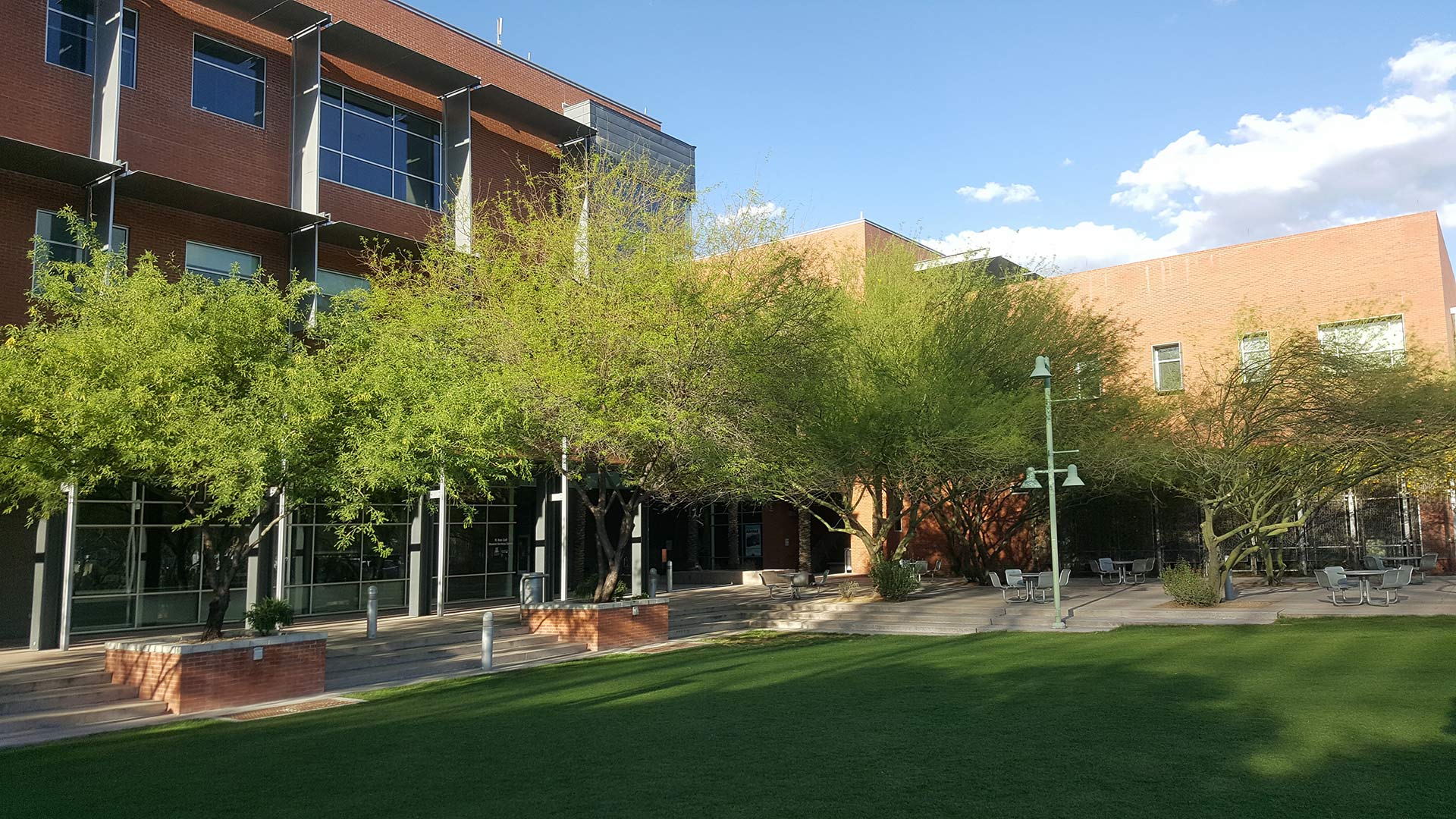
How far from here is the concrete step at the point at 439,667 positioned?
16.9 m

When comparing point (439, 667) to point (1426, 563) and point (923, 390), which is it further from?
point (1426, 563)

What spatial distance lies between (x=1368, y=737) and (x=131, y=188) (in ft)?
78.5

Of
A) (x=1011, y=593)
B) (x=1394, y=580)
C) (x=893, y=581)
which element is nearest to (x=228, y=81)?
(x=893, y=581)

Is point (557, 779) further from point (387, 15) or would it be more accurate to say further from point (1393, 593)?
point (387, 15)

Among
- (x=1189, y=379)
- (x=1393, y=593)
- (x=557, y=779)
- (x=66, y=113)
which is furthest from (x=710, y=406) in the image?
(x=1189, y=379)

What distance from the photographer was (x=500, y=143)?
102 feet

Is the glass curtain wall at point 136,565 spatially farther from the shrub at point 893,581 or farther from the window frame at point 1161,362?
the window frame at point 1161,362

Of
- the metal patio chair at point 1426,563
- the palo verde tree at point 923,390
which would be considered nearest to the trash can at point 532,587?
the palo verde tree at point 923,390

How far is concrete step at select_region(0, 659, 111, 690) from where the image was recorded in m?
14.5

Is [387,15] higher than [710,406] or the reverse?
higher

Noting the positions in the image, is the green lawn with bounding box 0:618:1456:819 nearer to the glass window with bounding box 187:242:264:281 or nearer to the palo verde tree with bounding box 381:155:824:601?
the palo verde tree with bounding box 381:155:824:601

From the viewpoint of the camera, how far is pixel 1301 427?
2269 cm

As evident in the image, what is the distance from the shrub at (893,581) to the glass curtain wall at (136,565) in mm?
15993

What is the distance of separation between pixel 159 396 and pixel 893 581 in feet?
62.3
